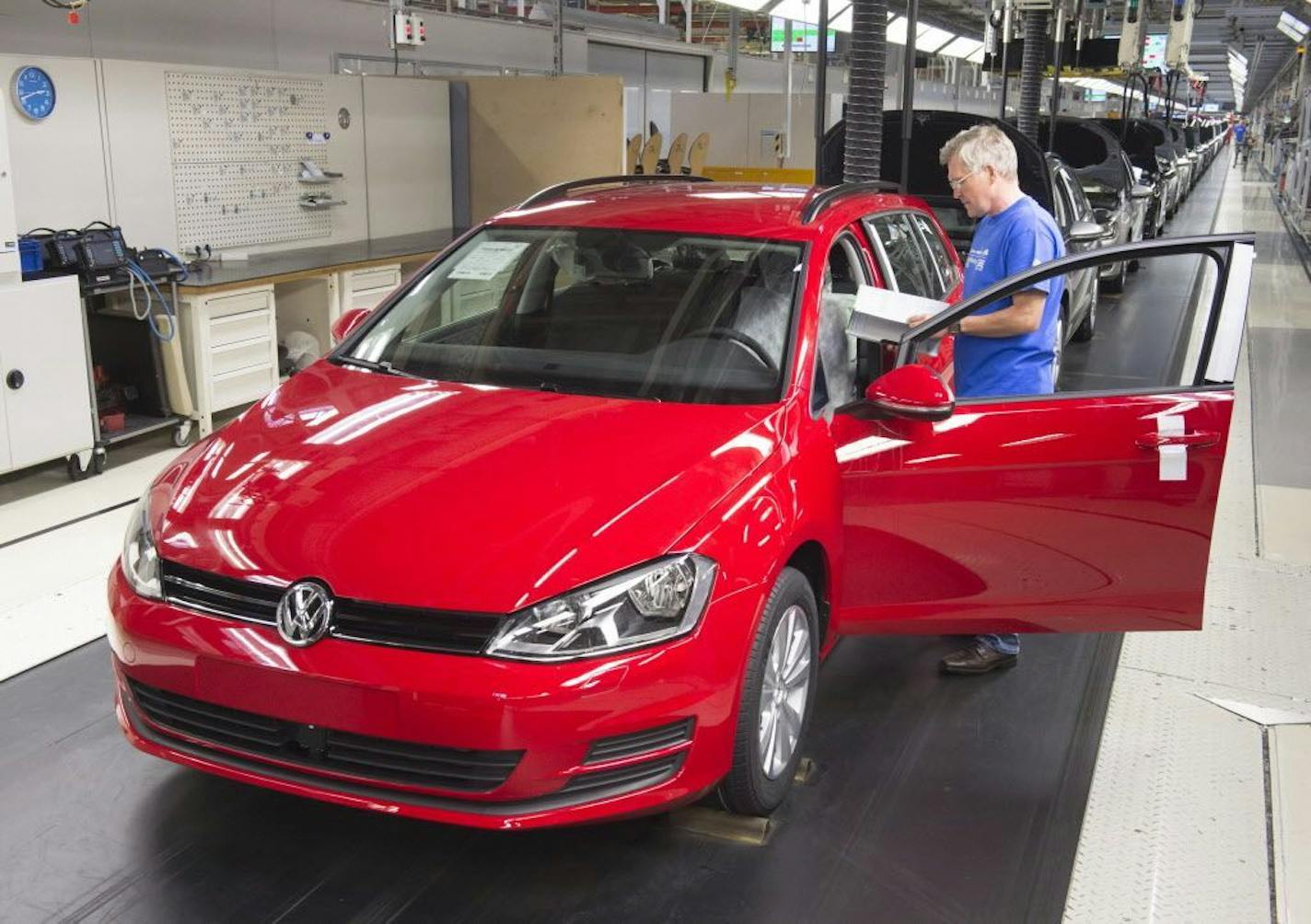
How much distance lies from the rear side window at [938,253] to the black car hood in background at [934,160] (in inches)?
108

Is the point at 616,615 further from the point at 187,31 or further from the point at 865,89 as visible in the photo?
the point at 187,31

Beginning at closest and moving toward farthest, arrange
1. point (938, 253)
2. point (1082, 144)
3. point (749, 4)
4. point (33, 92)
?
point (938, 253)
point (33, 92)
point (749, 4)
point (1082, 144)

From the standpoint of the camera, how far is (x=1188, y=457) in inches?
117

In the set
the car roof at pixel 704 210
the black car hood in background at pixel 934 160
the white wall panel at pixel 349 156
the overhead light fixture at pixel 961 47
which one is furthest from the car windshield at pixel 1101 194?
the car roof at pixel 704 210

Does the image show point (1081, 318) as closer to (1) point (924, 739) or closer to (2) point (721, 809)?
(1) point (924, 739)

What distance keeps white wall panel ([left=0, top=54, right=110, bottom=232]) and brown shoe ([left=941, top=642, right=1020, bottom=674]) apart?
471 centimetres

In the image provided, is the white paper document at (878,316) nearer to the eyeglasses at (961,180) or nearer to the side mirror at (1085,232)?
the eyeglasses at (961,180)

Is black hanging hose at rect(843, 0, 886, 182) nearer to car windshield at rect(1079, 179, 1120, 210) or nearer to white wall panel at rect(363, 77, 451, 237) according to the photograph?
white wall panel at rect(363, 77, 451, 237)

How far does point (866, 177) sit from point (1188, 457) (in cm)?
410

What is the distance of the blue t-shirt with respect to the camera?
11.4ft

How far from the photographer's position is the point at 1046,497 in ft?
9.96

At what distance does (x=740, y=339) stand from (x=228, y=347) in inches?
153

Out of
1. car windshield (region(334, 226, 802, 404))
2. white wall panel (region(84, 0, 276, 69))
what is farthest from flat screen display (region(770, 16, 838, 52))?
car windshield (region(334, 226, 802, 404))

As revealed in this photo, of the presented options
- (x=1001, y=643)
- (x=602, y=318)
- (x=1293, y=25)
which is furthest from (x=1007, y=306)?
(x=1293, y=25)
